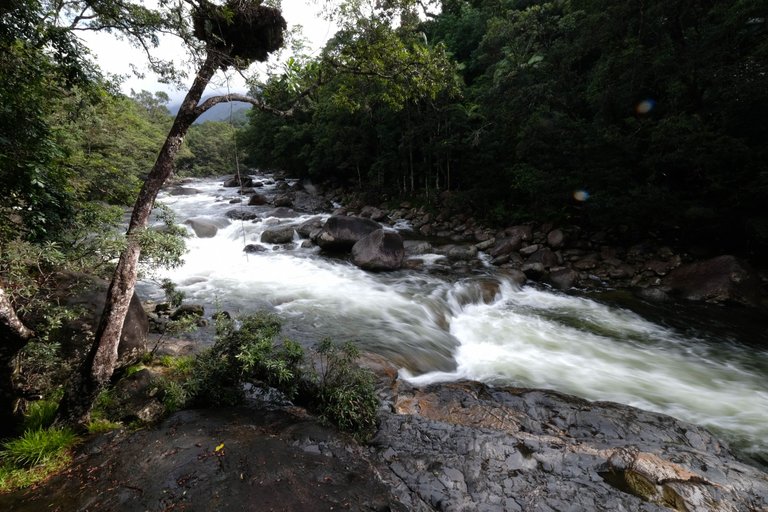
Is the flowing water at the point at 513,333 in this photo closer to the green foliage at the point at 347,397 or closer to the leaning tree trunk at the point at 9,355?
the green foliage at the point at 347,397

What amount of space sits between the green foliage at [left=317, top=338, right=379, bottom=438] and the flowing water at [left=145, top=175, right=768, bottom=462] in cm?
212

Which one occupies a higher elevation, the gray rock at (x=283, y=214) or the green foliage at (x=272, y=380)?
the gray rock at (x=283, y=214)

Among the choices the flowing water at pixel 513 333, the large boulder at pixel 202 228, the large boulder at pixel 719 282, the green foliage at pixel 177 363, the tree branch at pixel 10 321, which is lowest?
the flowing water at pixel 513 333

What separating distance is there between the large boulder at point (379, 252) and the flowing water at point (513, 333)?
512 mm

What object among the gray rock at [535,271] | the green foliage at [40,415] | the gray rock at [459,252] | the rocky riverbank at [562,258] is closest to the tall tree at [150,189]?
the green foliage at [40,415]

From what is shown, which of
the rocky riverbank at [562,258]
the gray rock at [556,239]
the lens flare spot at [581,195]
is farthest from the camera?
the gray rock at [556,239]

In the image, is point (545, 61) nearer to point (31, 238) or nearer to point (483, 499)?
point (483, 499)

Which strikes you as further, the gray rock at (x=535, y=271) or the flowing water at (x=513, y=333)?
the gray rock at (x=535, y=271)

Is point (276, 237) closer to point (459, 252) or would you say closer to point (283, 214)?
point (283, 214)

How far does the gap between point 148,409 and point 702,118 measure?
15.6 m

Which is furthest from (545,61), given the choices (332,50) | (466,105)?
(332,50)

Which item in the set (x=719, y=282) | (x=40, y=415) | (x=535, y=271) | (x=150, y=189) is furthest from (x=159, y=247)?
(x=719, y=282)

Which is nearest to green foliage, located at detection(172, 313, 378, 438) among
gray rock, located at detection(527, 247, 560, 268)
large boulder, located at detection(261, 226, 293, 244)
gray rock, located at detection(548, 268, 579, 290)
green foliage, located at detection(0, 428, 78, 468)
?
green foliage, located at detection(0, 428, 78, 468)

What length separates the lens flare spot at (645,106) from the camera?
12.5 meters
